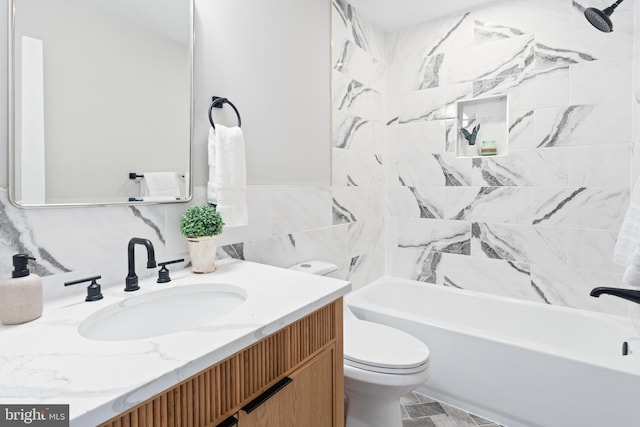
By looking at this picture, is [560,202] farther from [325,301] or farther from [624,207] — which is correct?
[325,301]

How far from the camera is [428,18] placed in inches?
98.5

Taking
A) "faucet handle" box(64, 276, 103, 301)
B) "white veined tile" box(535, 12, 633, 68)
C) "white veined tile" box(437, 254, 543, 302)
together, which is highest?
"white veined tile" box(535, 12, 633, 68)

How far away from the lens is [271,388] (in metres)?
0.82

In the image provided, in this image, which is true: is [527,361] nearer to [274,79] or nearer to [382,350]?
[382,350]

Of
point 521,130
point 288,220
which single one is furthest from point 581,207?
point 288,220

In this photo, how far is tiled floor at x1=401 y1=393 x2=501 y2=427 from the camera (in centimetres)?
174

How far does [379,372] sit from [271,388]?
68 centimetres

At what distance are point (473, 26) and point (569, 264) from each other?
1.74m

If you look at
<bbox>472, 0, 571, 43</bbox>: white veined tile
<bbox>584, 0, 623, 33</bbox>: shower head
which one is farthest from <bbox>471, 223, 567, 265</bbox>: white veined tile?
<bbox>472, 0, 571, 43</bbox>: white veined tile

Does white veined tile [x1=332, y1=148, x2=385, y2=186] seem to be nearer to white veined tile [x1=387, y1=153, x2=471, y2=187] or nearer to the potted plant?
white veined tile [x1=387, y1=153, x2=471, y2=187]

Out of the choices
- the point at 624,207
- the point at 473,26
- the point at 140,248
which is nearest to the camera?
the point at 140,248

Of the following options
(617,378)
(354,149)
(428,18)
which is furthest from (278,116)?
(617,378)

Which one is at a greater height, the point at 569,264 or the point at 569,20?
the point at 569,20

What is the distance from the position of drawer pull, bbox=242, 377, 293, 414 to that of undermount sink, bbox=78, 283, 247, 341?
31cm
